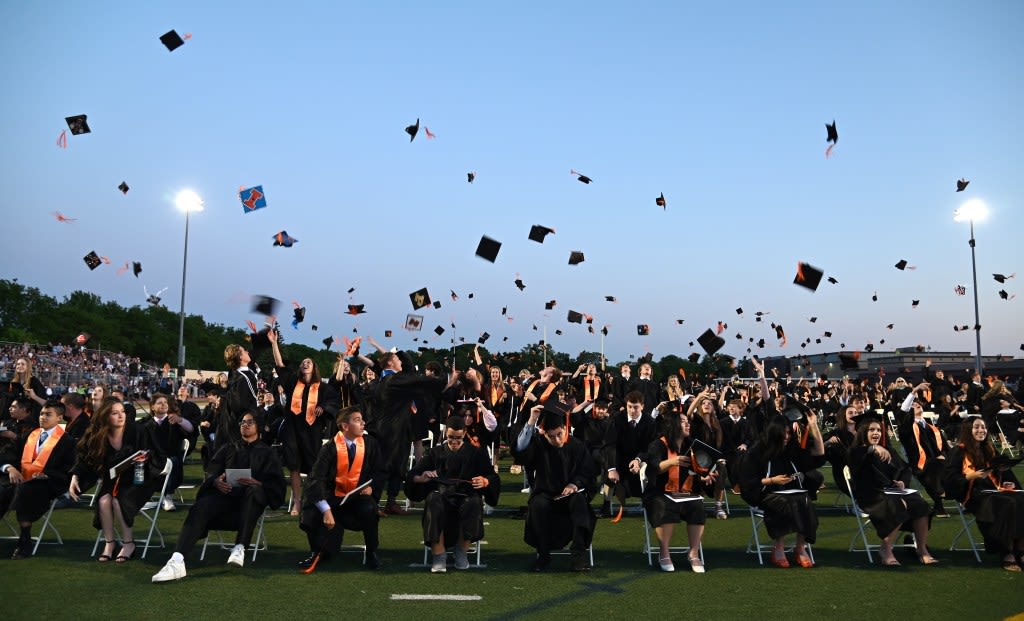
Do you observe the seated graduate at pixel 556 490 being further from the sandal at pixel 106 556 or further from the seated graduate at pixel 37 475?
the seated graduate at pixel 37 475

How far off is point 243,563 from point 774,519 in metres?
4.89

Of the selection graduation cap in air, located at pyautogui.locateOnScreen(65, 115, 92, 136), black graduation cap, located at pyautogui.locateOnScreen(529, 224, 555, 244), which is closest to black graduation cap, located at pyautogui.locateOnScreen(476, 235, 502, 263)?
black graduation cap, located at pyautogui.locateOnScreen(529, 224, 555, 244)

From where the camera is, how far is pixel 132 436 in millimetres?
8117

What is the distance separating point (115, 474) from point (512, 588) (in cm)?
393

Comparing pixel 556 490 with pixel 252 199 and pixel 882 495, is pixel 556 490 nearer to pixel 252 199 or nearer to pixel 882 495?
pixel 882 495

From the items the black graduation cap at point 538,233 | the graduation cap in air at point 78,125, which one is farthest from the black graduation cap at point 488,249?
the graduation cap in air at point 78,125

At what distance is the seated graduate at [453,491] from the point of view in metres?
7.34

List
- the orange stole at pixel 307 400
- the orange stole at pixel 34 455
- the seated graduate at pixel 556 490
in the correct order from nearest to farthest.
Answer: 1. the seated graduate at pixel 556 490
2. the orange stole at pixel 34 455
3. the orange stole at pixel 307 400

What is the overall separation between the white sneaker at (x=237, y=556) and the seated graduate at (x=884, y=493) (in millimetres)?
5812

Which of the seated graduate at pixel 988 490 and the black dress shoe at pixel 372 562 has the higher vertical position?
the seated graduate at pixel 988 490

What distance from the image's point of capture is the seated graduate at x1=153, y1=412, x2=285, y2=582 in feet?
23.3

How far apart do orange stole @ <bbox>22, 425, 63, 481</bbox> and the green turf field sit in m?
0.78

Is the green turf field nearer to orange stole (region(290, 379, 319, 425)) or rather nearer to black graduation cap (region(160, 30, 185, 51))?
orange stole (region(290, 379, 319, 425))

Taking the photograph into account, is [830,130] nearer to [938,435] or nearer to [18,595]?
[938,435]
